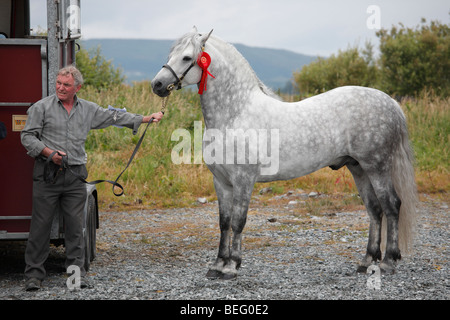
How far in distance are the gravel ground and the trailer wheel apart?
→ 5.4 inches

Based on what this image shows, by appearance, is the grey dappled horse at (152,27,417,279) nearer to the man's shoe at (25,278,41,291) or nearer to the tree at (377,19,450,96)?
the man's shoe at (25,278,41,291)

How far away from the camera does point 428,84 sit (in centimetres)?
2728

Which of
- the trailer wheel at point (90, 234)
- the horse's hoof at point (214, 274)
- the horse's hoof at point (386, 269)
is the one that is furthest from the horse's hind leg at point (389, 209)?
the trailer wheel at point (90, 234)

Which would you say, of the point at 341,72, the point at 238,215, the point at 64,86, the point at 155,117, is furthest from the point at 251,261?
the point at 341,72

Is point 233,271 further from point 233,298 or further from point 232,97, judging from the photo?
point 232,97

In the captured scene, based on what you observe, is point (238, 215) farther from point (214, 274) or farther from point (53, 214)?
point (53, 214)

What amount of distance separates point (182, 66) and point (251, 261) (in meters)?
2.43

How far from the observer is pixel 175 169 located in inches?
441

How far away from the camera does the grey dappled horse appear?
16.6ft

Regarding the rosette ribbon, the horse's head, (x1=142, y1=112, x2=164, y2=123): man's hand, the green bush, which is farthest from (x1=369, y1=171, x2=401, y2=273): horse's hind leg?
the green bush

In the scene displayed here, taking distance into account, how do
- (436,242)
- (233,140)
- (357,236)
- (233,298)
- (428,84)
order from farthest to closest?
(428,84), (357,236), (436,242), (233,140), (233,298)

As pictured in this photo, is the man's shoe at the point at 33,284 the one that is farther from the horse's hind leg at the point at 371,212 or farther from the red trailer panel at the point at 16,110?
the horse's hind leg at the point at 371,212

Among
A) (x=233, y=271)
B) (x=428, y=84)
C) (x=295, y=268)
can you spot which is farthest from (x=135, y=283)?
(x=428, y=84)
